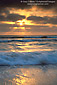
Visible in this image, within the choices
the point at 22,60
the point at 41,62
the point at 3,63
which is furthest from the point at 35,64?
the point at 3,63

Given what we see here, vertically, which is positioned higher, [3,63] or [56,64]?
[3,63]

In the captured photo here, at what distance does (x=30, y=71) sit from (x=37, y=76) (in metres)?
0.17

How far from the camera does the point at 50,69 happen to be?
1.41m

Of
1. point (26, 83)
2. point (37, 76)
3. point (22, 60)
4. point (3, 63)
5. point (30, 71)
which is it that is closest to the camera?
point (26, 83)

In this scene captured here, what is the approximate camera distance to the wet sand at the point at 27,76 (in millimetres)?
1069

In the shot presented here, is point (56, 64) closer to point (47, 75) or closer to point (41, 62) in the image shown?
point (41, 62)

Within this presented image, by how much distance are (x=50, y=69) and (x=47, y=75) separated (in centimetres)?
19

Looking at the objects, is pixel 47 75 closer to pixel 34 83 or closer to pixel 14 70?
pixel 34 83

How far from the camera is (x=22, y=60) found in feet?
5.63

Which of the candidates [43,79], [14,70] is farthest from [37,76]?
[14,70]

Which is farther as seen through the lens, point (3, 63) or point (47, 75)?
point (3, 63)

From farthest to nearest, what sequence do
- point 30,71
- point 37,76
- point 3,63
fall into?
point 3,63
point 30,71
point 37,76

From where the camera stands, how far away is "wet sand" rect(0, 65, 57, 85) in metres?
1.07

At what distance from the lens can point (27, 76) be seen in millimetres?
1193
